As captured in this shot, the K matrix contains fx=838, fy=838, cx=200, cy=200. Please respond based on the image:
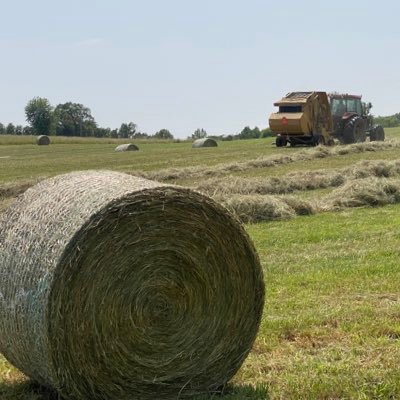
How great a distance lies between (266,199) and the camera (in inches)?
548

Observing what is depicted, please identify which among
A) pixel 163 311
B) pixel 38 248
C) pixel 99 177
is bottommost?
pixel 163 311

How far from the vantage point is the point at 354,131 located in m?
34.0

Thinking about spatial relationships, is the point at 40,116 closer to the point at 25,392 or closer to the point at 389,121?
the point at 389,121

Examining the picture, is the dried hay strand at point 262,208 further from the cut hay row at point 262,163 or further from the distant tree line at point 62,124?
the distant tree line at point 62,124

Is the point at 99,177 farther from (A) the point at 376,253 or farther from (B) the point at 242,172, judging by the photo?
(B) the point at 242,172

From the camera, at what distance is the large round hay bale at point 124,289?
16.0 ft

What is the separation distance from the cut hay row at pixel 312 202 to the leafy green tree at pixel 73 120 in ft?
279

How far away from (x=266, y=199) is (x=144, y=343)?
Result: 887cm

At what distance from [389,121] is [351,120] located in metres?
39.7

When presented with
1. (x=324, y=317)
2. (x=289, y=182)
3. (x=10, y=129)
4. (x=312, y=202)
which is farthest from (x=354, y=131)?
(x=10, y=129)

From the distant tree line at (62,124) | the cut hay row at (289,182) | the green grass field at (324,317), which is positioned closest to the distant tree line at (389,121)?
the distant tree line at (62,124)

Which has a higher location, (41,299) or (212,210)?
(212,210)

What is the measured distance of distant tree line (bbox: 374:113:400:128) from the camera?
71062 mm

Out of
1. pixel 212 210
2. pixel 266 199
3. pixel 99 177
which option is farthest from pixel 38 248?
pixel 266 199
